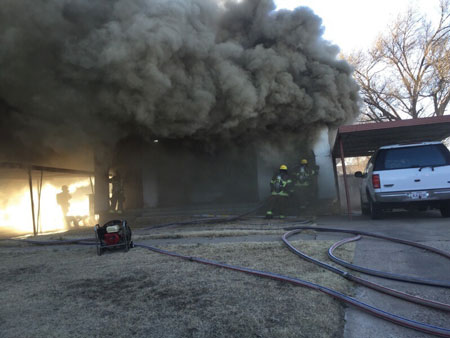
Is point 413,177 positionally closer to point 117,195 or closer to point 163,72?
point 163,72

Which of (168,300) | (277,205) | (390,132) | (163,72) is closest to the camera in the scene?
(168,300)

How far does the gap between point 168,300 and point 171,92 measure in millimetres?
7354

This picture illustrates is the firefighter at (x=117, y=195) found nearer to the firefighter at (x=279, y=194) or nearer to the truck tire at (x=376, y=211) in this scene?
the firefighter at (x=279, y=194)

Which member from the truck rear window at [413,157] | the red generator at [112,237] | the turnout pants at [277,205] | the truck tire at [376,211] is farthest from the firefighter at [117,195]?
the truck rear window at [413,157]

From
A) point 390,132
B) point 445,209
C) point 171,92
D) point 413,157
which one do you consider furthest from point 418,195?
point 171,92

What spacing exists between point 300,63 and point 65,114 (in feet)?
24.3

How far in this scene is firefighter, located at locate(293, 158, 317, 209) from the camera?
9523 millimetres

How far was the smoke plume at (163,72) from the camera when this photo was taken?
7.99m

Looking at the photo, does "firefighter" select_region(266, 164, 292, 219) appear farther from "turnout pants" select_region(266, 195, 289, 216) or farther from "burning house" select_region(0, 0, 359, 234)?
"burning house" select_region(0, 0, 359, 234)

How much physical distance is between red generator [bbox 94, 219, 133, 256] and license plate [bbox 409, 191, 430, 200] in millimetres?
5200

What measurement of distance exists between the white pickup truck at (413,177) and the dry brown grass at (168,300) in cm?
284

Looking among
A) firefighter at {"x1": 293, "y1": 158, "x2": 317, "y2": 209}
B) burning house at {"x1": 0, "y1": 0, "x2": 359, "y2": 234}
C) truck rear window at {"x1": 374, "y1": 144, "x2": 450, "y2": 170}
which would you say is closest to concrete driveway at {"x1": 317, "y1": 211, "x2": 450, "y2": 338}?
truck rear window at {"x1": 374, "y1": 144, "x2": 450, "y2": 170}

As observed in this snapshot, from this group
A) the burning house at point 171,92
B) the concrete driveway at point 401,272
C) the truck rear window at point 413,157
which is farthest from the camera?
the burning house at point 171,92

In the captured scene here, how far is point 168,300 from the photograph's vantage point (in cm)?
260
